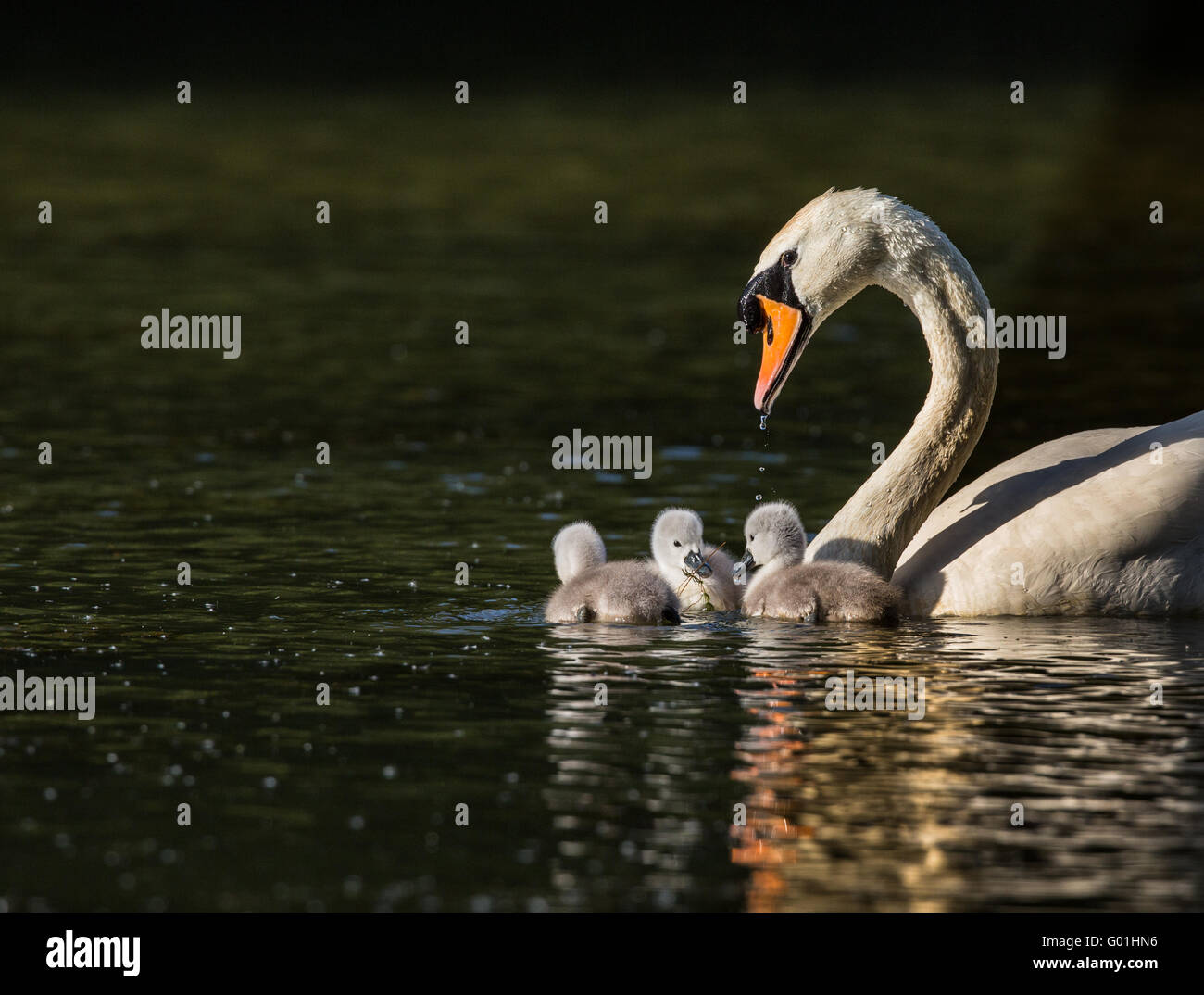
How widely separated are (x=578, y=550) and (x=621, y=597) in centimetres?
50

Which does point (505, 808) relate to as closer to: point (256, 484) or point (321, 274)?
point (256, 484)

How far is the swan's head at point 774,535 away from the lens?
12.1 m

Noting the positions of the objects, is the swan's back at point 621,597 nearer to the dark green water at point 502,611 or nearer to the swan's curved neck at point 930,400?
the dark green water at point 502,611

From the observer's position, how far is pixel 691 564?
12.1m

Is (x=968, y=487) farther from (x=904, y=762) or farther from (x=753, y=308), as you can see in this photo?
(x=904, y=762)

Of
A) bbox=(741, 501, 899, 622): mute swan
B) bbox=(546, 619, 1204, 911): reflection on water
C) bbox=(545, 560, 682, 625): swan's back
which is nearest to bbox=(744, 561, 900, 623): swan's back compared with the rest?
bbox=(741, 501, 899, 622): mute swan

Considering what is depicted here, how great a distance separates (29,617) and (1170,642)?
574 cm

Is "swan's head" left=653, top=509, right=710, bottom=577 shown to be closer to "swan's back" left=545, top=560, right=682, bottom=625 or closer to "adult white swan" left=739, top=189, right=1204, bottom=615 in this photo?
"swan's back" left=545, top=560, right=682, bottom=625

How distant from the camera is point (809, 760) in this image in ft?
30.1

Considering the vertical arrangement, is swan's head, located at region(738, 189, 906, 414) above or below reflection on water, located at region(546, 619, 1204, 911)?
above

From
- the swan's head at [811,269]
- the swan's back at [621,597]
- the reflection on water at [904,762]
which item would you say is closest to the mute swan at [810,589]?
the reflection on water at [904,762]

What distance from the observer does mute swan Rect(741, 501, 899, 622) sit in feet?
38.3

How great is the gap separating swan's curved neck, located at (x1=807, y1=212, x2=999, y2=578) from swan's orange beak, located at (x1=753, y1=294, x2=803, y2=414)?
509mm

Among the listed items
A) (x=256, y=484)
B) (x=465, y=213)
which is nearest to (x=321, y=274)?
(x=465, y=213)
